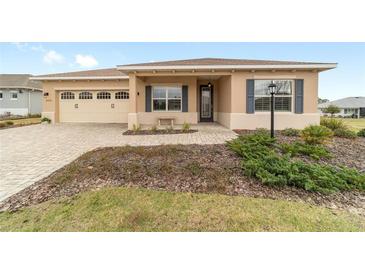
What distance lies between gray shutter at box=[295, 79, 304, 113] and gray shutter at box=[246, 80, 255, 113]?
7.14ft

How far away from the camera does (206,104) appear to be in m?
16.0

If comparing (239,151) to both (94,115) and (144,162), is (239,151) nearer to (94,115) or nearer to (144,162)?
(144,162)

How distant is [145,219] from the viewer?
3.47 meters

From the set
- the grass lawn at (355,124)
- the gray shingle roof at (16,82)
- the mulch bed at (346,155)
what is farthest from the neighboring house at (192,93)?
the gray shingle roof at (16,82)

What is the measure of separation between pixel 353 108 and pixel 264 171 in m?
49.4

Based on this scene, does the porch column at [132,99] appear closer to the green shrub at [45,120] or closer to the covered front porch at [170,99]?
the covered front porch at [170,99]

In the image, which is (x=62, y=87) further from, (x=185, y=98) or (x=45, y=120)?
(x=185, y=98)

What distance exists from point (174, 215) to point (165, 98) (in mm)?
11674

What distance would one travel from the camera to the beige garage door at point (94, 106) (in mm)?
17047

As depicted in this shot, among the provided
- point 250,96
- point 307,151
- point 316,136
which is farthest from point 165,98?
point 307,151

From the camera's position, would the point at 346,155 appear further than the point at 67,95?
No

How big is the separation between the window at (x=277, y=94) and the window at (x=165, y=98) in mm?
4798

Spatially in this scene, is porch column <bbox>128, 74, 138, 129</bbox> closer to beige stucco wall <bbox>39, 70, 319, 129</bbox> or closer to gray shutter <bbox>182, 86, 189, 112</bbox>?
beige stucco wall <bbox>39, 70, 319, 129</bbox>

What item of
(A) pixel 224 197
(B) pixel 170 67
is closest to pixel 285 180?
(A) pixel 224 197
